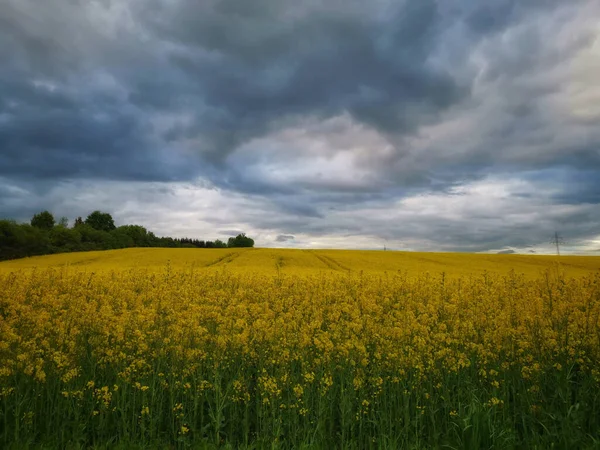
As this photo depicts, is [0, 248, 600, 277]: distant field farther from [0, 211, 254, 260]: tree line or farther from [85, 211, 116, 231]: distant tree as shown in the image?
[85, 211, 116, 231]: distant tree

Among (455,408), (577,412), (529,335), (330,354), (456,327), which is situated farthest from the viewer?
(456,327)

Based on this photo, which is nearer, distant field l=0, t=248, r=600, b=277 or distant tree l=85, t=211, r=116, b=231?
distant field l=0, t=248, r=600, b=277

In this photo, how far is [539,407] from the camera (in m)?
7.06

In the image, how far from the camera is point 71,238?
75312 millimetres

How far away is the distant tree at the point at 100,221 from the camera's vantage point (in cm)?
11362

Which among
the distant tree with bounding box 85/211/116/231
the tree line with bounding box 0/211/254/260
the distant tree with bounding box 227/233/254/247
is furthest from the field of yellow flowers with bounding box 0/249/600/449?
the distant tree with bounding box 85/211/116/231

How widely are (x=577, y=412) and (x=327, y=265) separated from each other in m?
27.5

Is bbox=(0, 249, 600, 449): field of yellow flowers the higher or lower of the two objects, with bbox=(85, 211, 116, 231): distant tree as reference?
lower

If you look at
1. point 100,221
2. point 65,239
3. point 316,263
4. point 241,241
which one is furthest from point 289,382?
point 100,221

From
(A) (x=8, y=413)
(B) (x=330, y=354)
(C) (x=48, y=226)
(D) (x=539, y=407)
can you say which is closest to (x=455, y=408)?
(D) (x=539, y=407)

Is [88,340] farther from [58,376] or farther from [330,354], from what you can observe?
[330,354]

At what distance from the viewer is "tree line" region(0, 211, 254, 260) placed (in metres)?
58.2

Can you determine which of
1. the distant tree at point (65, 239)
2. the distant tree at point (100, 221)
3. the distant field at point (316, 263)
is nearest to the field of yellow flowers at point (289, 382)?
the distant field at point (316, 263)

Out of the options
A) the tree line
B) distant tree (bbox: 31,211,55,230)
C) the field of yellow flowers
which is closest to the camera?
the field of yellow flowers
